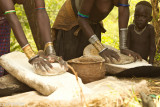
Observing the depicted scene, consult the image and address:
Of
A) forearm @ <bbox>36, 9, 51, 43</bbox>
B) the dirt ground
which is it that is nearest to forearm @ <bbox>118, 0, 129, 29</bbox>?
the dirt ground

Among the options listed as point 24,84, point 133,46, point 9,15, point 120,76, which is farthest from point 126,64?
point 9,15

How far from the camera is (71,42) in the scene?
404 centimetres

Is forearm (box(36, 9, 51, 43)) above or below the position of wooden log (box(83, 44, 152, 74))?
above

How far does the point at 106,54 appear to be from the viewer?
3.20m

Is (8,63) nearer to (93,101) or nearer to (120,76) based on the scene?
(93,101)

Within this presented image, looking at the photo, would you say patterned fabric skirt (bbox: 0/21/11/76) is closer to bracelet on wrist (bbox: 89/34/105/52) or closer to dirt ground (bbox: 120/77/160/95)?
bracelet on wrist (bbox: 89/34/105/52)

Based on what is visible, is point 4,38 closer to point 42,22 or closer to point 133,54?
point 42,22

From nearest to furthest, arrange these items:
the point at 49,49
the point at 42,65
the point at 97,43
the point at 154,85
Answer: the point at 42,65 → the point at 49,49 → the point at 154,85 → the point at 97,43

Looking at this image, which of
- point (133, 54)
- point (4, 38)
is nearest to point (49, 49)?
point (4, 38)

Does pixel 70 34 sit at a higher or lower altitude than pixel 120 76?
higher

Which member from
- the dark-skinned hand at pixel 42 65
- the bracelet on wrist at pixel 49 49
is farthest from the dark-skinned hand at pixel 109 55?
the dark-skinned hand at pixel 42 65

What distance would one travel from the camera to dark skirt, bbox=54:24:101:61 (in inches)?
158

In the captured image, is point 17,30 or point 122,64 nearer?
point 17,30

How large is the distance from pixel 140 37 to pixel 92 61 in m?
1.59
